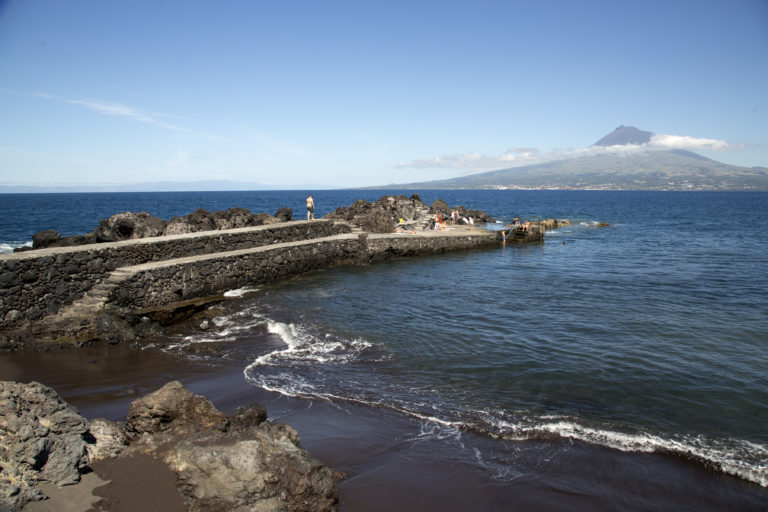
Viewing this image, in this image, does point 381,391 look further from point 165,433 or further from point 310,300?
point 310,300

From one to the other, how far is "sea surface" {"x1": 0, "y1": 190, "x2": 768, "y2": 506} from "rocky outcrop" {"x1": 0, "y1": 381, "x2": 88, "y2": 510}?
11.7 feet

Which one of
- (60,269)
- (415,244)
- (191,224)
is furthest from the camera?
(415,244)

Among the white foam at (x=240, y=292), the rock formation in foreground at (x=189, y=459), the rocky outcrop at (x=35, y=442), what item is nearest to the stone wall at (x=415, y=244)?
the white foam at (x=240, y=292)

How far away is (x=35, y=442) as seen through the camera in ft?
15.1

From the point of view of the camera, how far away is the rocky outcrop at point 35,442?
432 centimetres

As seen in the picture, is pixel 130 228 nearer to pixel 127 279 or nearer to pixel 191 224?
pixel 191 224

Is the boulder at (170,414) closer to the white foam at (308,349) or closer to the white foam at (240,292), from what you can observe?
the white foam at (308,349)

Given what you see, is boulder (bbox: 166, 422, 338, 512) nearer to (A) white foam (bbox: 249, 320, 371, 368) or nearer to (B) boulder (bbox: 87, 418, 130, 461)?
(B) boulder (bbox: 87, 418, 130, 461)

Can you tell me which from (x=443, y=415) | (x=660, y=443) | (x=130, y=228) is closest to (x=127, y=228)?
(x=130, y=228)

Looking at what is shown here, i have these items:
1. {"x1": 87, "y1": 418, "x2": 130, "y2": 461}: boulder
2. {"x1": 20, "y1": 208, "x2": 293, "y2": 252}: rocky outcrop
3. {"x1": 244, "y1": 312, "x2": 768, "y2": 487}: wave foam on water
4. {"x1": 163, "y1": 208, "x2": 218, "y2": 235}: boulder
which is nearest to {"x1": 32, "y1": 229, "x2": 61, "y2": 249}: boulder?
{"x1": 20, "y1": 208, "x2": 293, "y2": 252}: rocky outcrop

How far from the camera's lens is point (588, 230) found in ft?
138

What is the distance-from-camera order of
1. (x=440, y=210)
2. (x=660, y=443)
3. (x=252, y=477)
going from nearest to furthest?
(x=252, y=477)
(x=660, y=443)
(x=440, y=210)

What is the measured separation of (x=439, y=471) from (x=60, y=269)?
1095 centimetres

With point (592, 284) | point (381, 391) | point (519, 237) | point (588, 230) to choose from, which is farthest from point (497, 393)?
point (588, 230)
